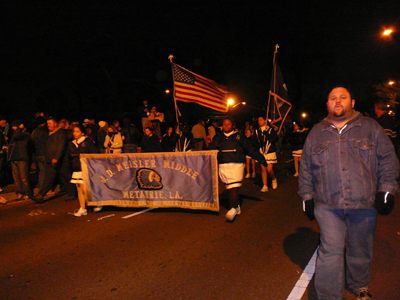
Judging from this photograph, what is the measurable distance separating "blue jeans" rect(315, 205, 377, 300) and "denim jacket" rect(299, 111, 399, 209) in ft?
0.35

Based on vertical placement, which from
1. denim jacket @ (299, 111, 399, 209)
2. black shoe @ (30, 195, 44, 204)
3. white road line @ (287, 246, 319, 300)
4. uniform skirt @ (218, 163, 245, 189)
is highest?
denim jacket @ (299, 111, 399, 209)

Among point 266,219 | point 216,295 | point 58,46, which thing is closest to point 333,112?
point 216,295

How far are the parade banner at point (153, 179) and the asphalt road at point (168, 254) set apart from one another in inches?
11.5

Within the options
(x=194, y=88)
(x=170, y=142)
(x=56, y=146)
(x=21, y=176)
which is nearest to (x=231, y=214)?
(x=194, y=88)

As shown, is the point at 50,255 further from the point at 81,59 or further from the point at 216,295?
the point at 81,59

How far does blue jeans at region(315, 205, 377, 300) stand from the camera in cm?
288

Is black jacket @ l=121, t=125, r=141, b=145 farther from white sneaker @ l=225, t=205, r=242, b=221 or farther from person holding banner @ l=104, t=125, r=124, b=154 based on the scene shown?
white sneaker @ l=225, t=205, r=242, b=221

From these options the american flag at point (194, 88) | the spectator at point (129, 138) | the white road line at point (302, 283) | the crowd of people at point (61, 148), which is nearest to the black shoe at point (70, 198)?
the crowd of people at point (61, 148)

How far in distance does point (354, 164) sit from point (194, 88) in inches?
232

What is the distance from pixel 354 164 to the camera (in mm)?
2846

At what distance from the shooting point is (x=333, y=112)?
3.01 meters

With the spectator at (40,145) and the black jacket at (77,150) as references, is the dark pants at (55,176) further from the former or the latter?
the black jacket at (77,150)

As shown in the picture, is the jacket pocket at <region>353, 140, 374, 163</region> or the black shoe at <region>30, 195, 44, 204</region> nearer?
the jacket pocket at <region>353, 140, 374, 163</region>

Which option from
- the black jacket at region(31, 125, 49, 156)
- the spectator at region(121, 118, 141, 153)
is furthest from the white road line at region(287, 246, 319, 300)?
the spectator at region(121, 118, 141, 153)
